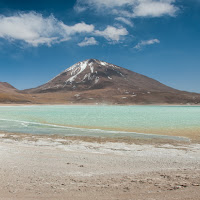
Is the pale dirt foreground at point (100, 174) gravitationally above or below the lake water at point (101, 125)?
below

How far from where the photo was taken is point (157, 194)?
23.7ft

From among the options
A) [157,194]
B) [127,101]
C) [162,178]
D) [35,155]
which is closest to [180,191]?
[157,194]

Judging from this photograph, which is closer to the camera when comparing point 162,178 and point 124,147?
point 162,178

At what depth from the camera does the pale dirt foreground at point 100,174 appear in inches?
289

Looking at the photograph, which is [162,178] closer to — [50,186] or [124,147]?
[50,186]

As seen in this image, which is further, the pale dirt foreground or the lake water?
the lake water

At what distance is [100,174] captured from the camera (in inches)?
377

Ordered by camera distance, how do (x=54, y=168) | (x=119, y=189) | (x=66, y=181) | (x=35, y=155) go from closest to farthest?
(x=119, y=189) → (x=66, y=181) → (x=54, y=168) → (x=35, y=155)

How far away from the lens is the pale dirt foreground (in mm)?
7340

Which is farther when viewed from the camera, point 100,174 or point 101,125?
point 101,125

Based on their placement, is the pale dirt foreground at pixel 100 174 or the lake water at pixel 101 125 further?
the lake water at pixel 101 125

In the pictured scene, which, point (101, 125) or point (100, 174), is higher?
point (101, 125)

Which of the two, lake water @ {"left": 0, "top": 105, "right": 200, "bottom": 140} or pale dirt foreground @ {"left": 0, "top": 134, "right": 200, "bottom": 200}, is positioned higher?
lake water @ {"left": 0, "top": 105, "right": 200, "bottom": 140}

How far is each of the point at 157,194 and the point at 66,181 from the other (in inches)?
132
